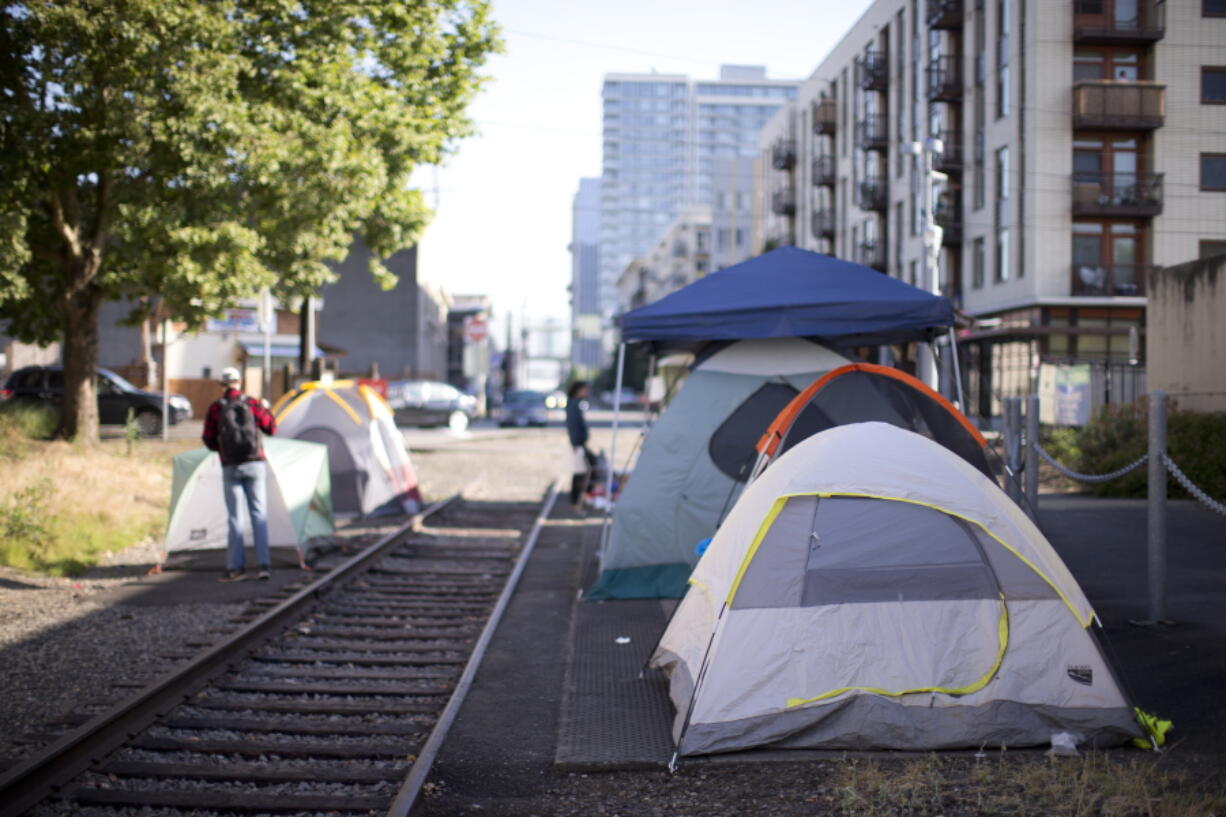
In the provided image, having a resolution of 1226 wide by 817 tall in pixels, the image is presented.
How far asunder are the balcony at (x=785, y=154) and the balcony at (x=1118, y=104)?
28.8 metres

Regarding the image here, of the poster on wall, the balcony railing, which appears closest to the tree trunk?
the poster on wall

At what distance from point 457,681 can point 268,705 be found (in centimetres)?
119

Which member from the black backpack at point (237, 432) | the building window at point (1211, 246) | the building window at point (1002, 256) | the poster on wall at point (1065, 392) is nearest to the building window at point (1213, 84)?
the building window at point (1211, 246)

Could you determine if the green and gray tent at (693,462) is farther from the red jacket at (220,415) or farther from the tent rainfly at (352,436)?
the tent rainfly at (352,436)

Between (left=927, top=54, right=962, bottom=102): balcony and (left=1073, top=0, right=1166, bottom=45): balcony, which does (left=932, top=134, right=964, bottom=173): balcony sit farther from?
(left=1073, top=0, right=1166, bottom=45): balcony

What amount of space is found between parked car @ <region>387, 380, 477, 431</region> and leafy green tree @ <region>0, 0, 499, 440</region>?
2058cm

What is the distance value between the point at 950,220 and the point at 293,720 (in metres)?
34.8

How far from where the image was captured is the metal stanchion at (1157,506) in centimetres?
778

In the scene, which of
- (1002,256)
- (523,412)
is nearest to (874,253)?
(1002,256)

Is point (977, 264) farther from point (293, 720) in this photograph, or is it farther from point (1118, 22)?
point (293, 720)

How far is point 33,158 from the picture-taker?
1557cm

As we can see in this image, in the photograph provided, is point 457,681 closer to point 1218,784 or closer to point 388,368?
point 1218,784

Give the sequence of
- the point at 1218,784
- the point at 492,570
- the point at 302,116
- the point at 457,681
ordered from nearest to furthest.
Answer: the point at 1218,784 → the point at 457,681 → the point at 492,570 → the point at 302,116

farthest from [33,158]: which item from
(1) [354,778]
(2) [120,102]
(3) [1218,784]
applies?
(3) [1218,784]
